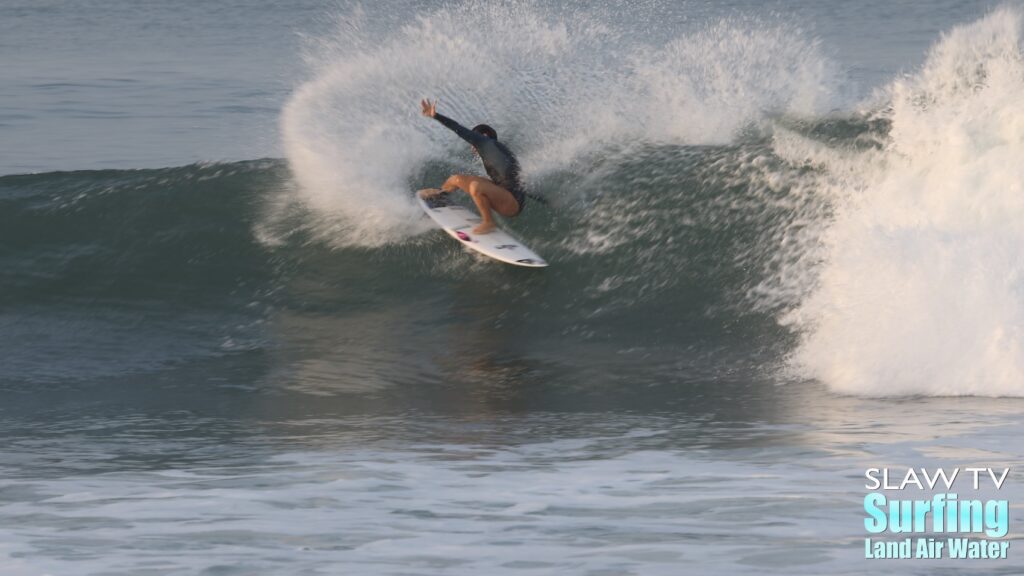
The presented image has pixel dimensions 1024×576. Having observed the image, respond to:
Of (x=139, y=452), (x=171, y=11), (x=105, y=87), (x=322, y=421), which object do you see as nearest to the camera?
(x=139, y=452)

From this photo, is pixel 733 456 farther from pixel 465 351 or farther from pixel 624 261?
pixel 624 261

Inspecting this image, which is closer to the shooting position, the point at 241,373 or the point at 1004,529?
the point at 1004,529

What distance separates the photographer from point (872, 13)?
3453 centimetres

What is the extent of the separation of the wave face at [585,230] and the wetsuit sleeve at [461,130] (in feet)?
3.23

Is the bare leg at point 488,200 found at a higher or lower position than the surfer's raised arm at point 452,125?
lower

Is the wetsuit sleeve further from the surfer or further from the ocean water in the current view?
the ocean water

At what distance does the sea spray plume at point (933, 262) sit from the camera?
8.59m

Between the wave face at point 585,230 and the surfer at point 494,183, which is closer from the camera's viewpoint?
the wave face at point 585,230

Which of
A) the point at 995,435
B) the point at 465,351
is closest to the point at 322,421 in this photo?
the point at 465,351

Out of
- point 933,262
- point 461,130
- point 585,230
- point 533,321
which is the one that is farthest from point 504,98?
point 933,262

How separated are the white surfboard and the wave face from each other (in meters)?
0.20

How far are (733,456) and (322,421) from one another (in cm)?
252

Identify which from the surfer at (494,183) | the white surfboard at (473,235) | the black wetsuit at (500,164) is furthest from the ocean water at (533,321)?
the black wetsuit at (500,164)

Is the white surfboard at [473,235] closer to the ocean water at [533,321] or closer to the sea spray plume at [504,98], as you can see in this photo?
the ocean water at [533,321]
